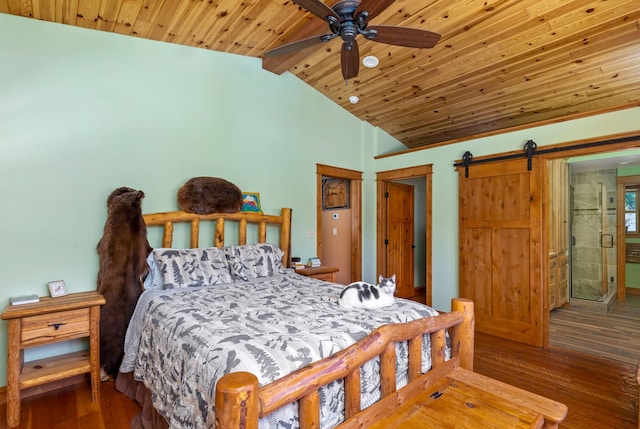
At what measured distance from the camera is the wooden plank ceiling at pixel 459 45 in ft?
8.42

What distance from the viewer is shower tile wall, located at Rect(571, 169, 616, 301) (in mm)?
4867

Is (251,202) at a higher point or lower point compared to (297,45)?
lower

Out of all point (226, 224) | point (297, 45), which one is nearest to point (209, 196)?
point (226, 224)

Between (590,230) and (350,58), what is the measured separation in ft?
16.4

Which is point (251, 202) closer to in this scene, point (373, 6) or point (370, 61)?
point (370, 61)

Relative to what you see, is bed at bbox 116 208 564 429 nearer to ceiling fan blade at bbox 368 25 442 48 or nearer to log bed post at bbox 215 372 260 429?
log bed post at bbox 215 372 260 429

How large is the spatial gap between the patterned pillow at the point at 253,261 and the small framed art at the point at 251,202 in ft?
1.53

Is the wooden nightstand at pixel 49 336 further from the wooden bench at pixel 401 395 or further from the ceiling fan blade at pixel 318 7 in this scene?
the ceiling fan blade at pixel 318 7

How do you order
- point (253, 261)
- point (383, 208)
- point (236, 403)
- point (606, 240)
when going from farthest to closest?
point (383, 208) → point (606, 240) → point (253, 261) → point (236, 403)

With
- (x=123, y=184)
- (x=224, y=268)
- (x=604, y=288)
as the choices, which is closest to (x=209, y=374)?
(x=224, y=268)

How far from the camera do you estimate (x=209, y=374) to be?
1376mm

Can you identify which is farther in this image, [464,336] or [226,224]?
[226,224]

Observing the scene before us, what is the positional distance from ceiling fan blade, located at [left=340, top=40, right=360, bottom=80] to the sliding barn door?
2.29 metres

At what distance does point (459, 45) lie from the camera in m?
3.06
